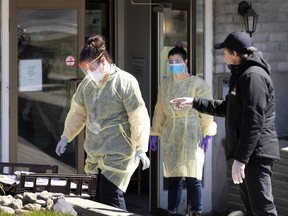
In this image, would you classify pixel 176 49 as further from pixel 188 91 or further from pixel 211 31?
pixel 211 31

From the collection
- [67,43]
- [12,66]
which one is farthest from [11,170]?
[67,43]

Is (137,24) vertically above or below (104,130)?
above

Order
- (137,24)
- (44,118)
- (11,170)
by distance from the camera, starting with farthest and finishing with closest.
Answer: (137,24), (44,118), (11,170)

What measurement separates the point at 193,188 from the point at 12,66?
79.8 inches

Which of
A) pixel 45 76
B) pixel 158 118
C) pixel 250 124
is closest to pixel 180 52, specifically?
pixel 158 118

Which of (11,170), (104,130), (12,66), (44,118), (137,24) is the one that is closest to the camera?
(104,130)

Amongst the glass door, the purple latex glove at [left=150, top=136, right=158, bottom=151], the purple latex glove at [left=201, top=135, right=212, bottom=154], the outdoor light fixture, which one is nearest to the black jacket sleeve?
the purple latex glove at [left=201, top=135, right=212, bottom=154]

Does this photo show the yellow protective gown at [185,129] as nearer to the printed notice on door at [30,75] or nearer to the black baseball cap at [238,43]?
the printed notice on door at [30,75]

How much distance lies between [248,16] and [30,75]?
2.27m

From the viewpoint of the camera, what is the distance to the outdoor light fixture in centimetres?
829

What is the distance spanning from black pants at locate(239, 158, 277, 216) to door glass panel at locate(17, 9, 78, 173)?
9.25 ft

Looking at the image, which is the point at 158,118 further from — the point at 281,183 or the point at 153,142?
the point at 281,183

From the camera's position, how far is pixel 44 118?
8156 mm

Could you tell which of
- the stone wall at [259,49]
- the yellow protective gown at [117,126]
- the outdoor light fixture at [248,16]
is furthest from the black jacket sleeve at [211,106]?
the outdoor light fixture at [248,16]
